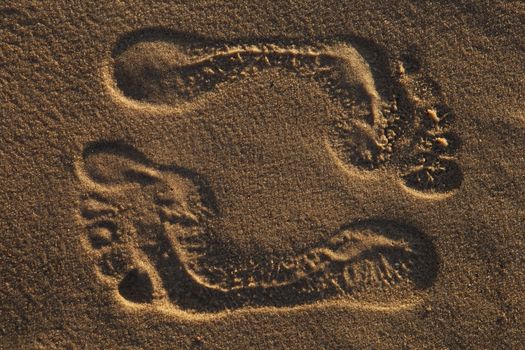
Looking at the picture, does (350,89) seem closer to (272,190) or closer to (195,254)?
(272,190)

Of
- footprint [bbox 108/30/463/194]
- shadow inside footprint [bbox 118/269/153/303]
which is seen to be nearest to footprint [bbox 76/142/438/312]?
shadow inside footprint [bbox 118/269/153/303]

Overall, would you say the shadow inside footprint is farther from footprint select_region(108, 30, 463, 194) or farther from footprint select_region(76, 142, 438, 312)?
footprint select_region(108, 30, 463, 194)

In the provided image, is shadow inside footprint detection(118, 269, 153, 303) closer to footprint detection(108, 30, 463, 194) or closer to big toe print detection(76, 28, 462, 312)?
big toe print detection(76, 28, 462, 312)

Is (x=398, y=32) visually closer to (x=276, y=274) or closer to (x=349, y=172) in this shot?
(x=349, y=172)

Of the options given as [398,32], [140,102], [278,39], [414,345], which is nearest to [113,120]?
[140,102]
